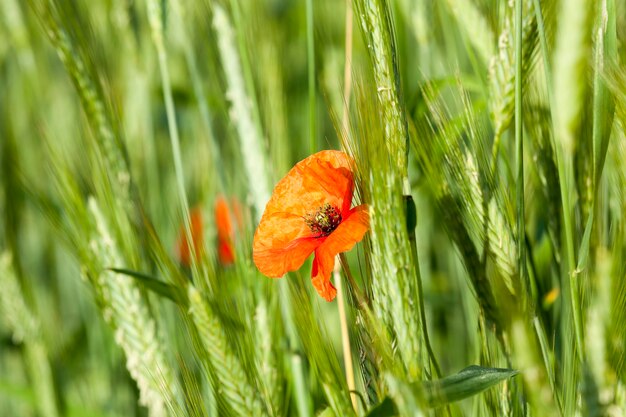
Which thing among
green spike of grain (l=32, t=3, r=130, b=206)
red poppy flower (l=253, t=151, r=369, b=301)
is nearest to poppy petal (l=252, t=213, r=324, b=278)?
red poppy flower (l=253, t=151, r=369, b=301)

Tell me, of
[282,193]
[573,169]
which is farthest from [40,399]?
[573,169]

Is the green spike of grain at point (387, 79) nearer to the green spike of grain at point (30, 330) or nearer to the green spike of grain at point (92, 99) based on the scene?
the green spike of grain at point (92, 99)

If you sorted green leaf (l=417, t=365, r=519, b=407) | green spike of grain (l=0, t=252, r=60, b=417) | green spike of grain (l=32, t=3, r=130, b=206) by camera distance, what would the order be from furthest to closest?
green spike of grain (l=0, t=252, r=60, b=417), green spike of grain (l=32, t=3, r=130, b=206), green leaf (l=417, t=365, r=519, b=407)

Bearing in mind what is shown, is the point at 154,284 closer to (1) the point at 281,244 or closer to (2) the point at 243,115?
(1) the point at 281,244

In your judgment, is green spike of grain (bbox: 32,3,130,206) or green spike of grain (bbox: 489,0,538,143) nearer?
green spike of grain (bbox: 489,0,538,143)

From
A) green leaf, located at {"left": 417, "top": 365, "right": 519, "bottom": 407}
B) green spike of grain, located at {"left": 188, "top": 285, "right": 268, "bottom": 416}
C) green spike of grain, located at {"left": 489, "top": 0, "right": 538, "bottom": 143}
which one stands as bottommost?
green leaf, located at {"left": 417, "top": 365, "right": 519, "bottom": 407}

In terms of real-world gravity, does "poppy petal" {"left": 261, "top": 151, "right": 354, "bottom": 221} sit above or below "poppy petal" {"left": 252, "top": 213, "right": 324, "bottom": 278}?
above

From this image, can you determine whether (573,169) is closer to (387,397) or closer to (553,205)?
(553,205)

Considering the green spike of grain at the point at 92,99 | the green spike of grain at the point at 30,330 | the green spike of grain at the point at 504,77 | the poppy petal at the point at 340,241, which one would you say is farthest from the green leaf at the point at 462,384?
the green spike of grain at the point at 30,330

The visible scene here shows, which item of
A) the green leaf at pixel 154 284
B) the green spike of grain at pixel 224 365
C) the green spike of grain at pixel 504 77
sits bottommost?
the green spike of grain at pixel 224 365

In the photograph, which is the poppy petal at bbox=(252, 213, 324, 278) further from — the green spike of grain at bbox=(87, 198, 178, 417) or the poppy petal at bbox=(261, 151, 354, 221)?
the green spike of grain at bbox=(87, 198, 178, 417)
